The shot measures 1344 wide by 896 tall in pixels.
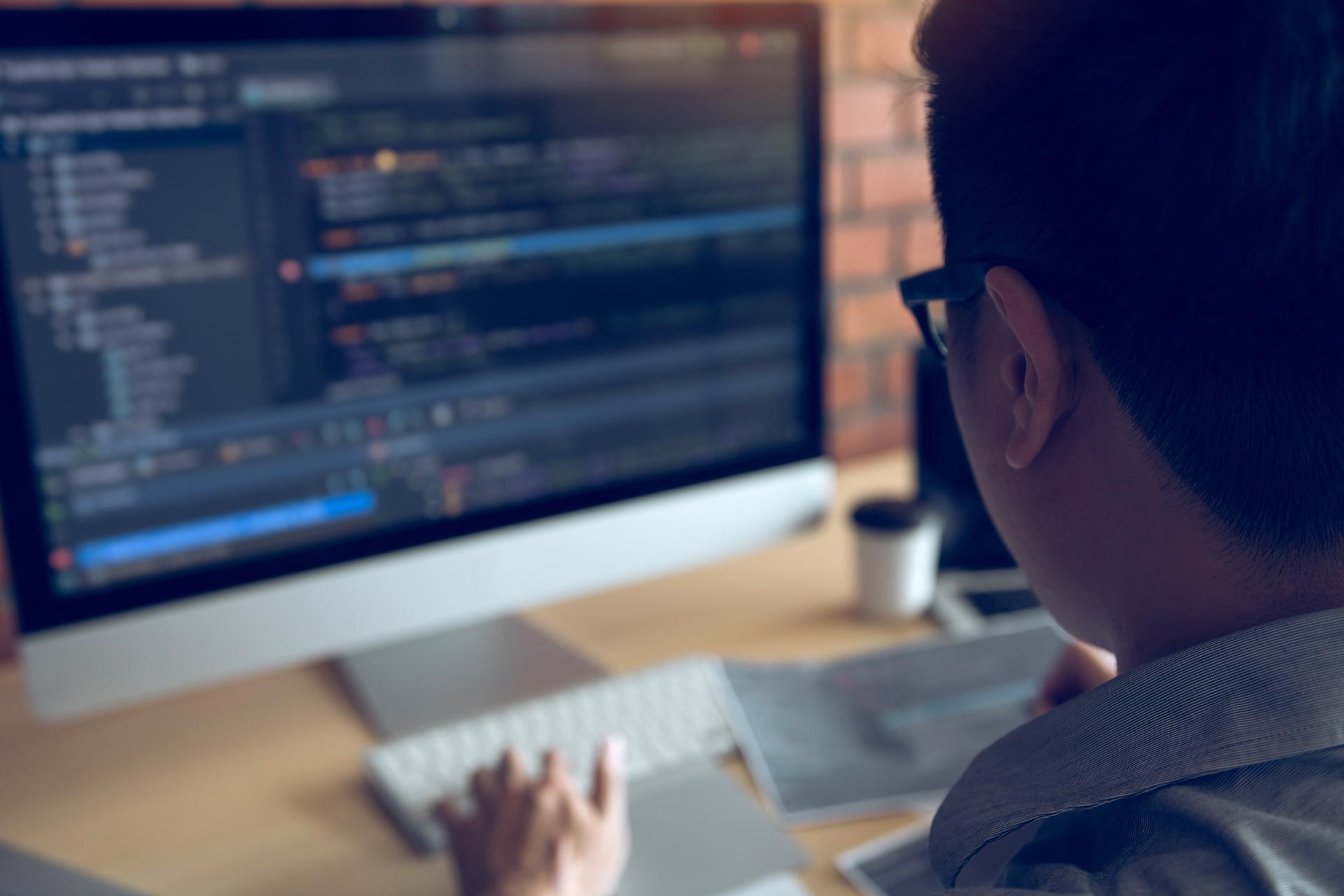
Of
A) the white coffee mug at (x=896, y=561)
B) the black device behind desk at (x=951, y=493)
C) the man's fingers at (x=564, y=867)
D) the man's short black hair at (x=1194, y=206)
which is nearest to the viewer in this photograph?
the man's short black hair at (x=1194, y=206)

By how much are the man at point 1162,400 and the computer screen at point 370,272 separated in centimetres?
48

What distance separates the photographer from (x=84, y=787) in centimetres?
99

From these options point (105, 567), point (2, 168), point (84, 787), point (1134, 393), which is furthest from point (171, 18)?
point (1134, 393)

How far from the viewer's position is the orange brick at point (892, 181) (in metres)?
1.76

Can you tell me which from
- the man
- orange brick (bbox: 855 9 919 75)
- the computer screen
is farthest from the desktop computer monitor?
orange brick (bbox: 855 9 919 75)

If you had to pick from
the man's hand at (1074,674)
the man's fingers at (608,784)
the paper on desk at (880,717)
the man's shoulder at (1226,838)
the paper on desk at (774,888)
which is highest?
the man's shoulder at (1226,838)

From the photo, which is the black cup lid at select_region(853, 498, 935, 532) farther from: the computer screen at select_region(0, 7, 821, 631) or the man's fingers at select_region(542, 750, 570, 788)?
the man's fingers at select_region(542, 750, 570, 788)

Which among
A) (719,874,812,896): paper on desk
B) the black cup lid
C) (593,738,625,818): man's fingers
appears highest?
the black cup lid

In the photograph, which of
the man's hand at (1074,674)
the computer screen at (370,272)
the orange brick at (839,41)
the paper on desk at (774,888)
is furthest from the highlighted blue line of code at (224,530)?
the orange brick at (839,41)

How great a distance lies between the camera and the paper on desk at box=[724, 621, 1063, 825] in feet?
2.99

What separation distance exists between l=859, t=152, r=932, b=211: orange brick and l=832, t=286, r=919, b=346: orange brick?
13 cm

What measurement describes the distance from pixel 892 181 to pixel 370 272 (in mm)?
1023

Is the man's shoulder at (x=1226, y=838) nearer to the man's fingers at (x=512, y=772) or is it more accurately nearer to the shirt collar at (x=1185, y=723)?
the shirt collar at (x=1185, y=723)

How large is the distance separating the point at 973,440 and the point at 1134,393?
0.13 meters
